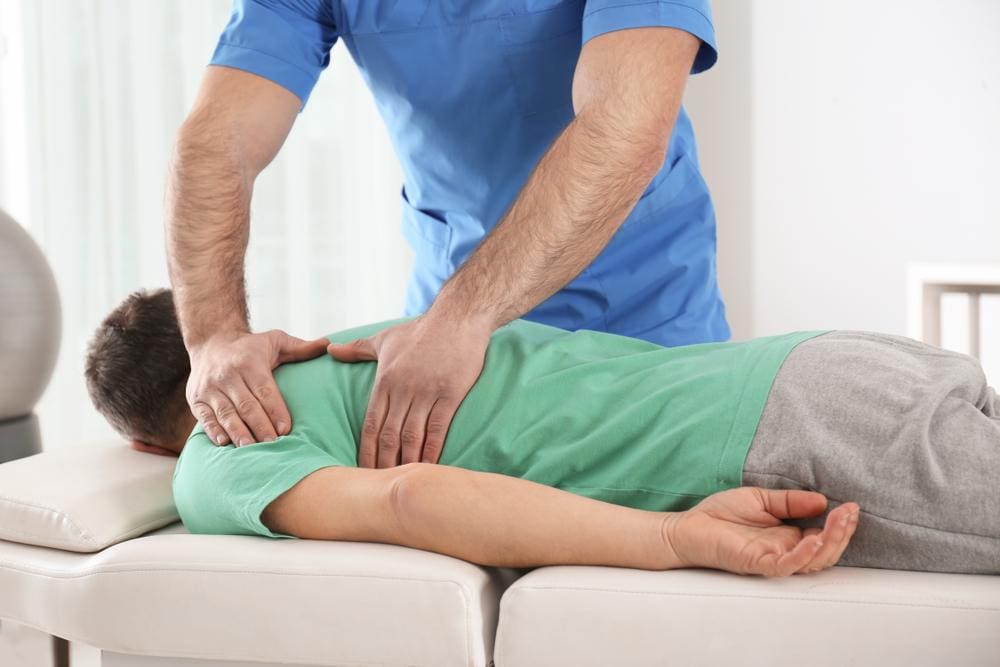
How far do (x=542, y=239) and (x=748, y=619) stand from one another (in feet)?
1.87

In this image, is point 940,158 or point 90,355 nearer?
point 90,355

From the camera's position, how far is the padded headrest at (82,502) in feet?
4.53

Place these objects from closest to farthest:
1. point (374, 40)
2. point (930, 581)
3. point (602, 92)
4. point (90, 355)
Answer: point (930, 581), point (602, 92), point (90, 355), point (374, 40)

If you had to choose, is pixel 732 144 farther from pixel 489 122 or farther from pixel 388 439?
pixel 388 439

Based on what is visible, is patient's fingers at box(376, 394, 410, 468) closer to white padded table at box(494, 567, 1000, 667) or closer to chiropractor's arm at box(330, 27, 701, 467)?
chiropractor's arm at box(330, 27, 701, 467)

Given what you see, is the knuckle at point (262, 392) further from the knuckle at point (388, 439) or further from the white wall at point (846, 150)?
the white wall at point (846, 150)

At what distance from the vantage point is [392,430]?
1288mm

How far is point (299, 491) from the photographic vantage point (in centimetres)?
122

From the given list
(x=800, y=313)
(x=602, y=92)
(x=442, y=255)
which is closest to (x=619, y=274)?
(x=442, y=255)

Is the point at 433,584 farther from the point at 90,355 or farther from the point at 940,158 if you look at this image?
the point at 940,158

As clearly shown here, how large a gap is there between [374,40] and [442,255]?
0.41m

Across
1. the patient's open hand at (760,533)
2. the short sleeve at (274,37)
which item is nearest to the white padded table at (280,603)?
the patient's open hand at (760,533)

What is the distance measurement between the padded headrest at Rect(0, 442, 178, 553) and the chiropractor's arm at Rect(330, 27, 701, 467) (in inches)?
13.8

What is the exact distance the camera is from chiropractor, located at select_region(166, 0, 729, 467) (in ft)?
4.40
